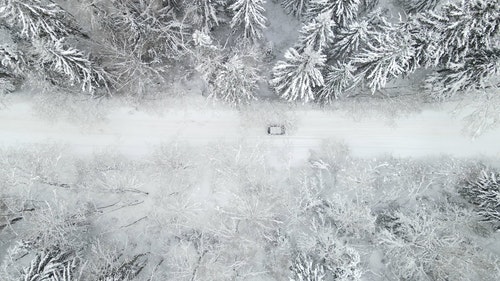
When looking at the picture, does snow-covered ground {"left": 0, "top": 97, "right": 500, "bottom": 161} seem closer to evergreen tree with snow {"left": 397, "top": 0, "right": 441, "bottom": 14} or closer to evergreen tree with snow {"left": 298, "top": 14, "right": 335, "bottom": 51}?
evergreen tree with snow {"left": 298, "top": 14, "right": 335, "bottom": 51}

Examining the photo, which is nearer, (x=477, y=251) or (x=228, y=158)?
(x=477, y=251)

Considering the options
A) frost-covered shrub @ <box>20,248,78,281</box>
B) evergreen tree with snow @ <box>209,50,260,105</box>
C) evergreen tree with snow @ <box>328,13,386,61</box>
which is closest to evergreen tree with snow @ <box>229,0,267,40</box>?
evergreen tree with snow @ <box>209,50,260,105</box>

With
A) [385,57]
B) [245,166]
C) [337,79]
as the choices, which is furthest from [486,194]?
[245,166]

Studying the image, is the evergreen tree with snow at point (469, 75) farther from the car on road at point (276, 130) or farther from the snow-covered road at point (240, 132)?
the car on road at point (276, 130)

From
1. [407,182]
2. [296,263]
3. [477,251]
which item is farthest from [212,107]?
[477,251]

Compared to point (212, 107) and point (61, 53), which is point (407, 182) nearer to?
Result: point (212, 107)

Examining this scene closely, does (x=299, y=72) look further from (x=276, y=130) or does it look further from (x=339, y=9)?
(x=276, y=130)

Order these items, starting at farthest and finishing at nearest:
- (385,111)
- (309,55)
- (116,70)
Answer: (385,111), (116,70), (309,55)

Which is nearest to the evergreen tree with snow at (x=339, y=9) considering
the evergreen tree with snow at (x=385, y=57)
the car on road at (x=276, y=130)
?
the evergreen tree with snow at (x=385, y=57)
